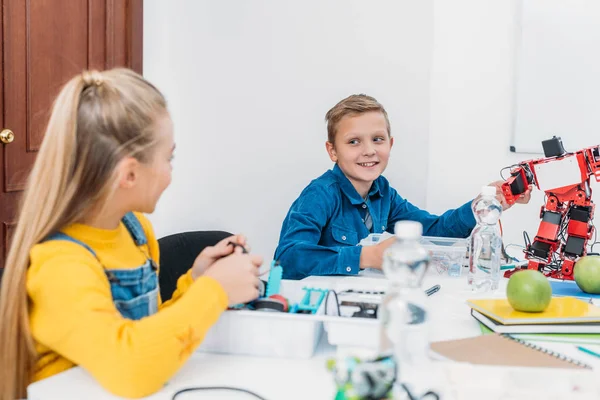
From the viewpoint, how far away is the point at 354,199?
2230mm

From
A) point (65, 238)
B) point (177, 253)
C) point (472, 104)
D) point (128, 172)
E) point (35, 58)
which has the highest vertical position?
point (35, 58)

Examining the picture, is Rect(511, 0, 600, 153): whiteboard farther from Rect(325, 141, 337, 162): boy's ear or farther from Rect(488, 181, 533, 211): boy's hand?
Rect(325, 141, 337, 162): boy's ear

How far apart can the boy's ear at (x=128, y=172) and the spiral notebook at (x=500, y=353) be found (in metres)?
0.57

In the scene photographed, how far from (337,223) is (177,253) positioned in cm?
51

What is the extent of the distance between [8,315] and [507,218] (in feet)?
7.03

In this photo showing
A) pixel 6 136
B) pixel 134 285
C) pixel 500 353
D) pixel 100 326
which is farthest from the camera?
pixel 6 136

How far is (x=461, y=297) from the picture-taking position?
5.23 feet

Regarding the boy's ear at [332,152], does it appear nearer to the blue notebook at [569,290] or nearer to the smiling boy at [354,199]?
the smiling boy at [354,199]

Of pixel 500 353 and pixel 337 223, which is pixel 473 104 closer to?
pixel 337 223

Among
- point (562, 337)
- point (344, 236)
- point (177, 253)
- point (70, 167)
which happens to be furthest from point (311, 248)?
point (70, 167)

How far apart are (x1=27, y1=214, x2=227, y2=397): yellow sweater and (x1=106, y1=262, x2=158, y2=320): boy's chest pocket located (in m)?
0.09

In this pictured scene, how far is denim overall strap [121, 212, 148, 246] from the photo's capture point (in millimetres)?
1364

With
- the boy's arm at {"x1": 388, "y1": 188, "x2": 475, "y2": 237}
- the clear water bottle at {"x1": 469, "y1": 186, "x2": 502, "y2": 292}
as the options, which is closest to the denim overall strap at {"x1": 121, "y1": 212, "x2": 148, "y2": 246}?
the clear water bottle at {"x1": 469, "y1": 186, "x2": 502, "y2": 292}

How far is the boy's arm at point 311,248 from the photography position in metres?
1.85
